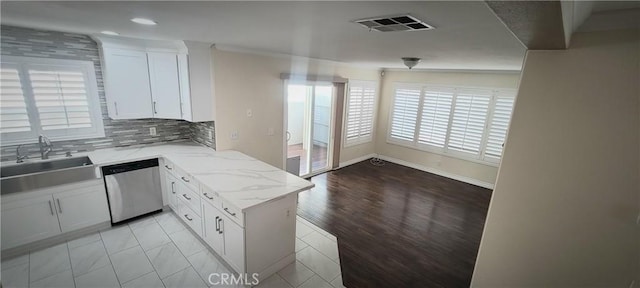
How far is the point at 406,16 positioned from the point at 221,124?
2.75 metres

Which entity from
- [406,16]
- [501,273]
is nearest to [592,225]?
[501,273]

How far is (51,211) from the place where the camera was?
269cm

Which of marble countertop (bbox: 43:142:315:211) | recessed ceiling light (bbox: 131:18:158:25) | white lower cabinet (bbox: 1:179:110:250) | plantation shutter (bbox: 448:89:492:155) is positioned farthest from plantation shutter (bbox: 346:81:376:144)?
white lower cabinet (bbox: 1:179:110:250)

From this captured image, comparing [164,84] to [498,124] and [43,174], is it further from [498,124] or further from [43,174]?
[498,124]

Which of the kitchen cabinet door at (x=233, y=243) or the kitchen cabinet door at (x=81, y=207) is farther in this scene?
the kitchen cabinet door at (x=81, y=207)

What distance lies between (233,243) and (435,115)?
4.73 m

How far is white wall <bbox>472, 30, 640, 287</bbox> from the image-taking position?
1410 mm

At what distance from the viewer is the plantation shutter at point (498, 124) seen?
→ 458 centimetres

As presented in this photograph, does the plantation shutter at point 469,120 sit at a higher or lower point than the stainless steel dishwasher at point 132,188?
higher

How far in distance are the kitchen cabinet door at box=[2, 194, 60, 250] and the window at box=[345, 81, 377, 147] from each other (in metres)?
4.57

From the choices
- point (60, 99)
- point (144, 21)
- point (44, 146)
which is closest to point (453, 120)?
point (144, 21)

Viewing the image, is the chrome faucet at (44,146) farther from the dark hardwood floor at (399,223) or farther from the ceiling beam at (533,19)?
the ceiling beam at (533,19)
